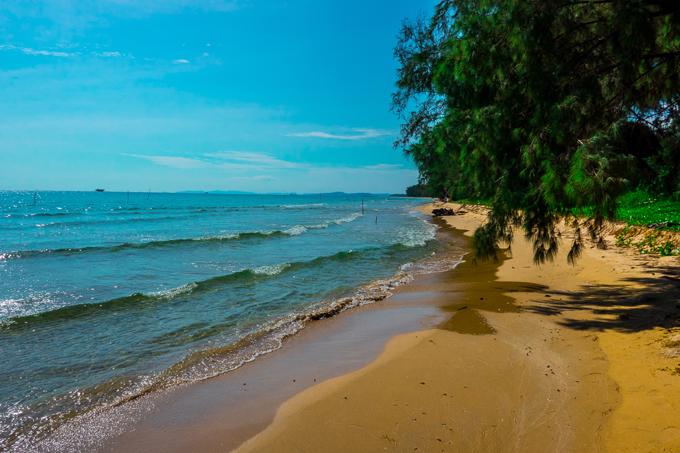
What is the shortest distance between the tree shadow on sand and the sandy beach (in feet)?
0.09

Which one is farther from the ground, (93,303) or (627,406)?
(627,406)

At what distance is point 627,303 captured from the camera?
25.6ft

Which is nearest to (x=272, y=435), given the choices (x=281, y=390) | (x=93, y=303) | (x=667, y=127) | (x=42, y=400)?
(x=281, y=390)

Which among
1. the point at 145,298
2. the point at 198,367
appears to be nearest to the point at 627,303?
the point at 198,367

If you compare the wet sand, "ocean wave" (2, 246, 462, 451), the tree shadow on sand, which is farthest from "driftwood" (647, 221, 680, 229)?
the wet sand

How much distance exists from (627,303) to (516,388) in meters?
4.67

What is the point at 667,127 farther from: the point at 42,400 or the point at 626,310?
the point at 42,400

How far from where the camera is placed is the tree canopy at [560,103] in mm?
4938

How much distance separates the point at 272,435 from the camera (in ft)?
13.4

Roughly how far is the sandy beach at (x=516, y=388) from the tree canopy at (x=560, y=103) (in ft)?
5.22

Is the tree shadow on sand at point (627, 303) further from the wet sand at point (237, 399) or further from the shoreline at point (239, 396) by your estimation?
the shoreline at point (239, 396)

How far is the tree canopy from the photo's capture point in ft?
16.2

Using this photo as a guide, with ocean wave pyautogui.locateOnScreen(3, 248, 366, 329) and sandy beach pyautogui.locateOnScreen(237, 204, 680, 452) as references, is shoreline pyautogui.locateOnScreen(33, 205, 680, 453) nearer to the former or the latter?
sandy beach pyautogui.locateOnScreen(237, 204, 680, 452)

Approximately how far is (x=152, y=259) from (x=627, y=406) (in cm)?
1834
